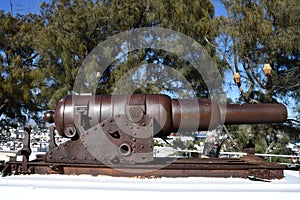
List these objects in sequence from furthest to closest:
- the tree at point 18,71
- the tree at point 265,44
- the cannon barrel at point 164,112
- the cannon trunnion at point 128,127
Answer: the tree at point 18,71 < the tree at point 265,44 < the cannon barrel at point 164,112 < the cannon trunnion at point 128,127

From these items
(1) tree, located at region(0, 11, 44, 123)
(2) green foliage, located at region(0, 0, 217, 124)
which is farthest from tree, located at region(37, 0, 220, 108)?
(1) tree, located at region(0, 11, 44, 123)

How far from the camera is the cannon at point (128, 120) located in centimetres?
351

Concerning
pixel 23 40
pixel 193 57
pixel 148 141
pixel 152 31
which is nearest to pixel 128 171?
pixel 148 141

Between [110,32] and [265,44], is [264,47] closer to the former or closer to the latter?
[265,44]

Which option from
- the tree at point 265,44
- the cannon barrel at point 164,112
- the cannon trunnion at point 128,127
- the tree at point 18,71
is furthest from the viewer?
the tree at point 18,71

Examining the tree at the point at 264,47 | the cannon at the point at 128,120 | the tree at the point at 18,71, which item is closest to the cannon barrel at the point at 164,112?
the cannon at the point at 128,120

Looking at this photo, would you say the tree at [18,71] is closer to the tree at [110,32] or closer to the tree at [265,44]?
the tree at [110,32]

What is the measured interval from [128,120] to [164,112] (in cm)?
42

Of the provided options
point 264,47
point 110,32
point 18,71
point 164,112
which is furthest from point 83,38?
point 164,112

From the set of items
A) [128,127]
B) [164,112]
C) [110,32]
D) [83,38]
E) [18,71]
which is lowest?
[128,127]

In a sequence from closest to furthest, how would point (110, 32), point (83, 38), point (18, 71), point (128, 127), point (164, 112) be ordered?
1. point (128, 127)
2. point (164, 112)
3. point (83, 38)
4. point (110, 32)
5. point (18, 71)

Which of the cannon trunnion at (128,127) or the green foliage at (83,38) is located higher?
the green foliage at (83,38)

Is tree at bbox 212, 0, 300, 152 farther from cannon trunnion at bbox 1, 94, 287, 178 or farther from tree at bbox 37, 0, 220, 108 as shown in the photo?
cannon trunnion at bbox 1, 94, 287, 178

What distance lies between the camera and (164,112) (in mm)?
3676
